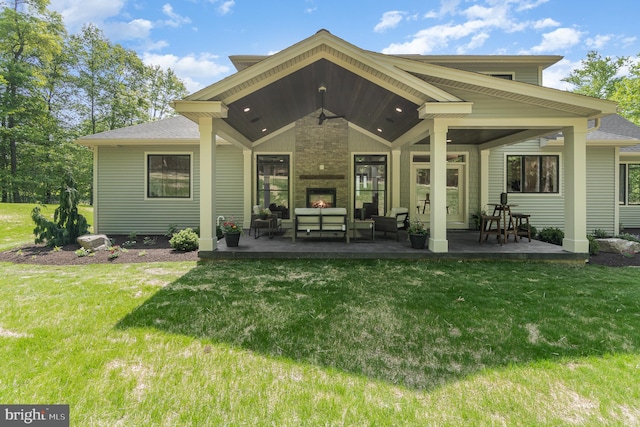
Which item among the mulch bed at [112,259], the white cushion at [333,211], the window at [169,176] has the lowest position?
the mulch bed at [112,259]

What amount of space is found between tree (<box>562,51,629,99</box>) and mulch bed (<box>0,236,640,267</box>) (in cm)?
2407

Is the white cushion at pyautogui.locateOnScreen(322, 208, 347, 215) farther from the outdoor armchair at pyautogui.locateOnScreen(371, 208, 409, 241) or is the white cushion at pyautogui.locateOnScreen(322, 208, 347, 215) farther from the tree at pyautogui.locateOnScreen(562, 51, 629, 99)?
the tree at pyautogui.locateOnScreen(562, 51, 629, 99)

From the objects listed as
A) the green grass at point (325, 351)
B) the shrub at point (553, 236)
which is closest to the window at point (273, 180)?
the green grass at point (325, 351)

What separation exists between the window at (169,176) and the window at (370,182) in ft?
18.5

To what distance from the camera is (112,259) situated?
655 cm

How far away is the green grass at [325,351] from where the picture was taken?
1910 millimetres

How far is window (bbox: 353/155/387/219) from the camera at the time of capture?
1011 centimetres

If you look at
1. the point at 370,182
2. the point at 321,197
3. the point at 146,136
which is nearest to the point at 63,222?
the point at 146,136

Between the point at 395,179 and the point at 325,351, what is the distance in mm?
7971

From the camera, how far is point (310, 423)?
178cm

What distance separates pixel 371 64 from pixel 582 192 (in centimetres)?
495

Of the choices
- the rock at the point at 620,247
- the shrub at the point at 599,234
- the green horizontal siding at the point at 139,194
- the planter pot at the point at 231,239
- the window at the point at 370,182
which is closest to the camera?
the planter pot at the point at 231,239

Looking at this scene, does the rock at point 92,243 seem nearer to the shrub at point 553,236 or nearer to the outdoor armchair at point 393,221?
the outdoor armchair at point 393,221

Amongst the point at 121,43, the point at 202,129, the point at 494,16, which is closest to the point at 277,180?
the point at 202,129
